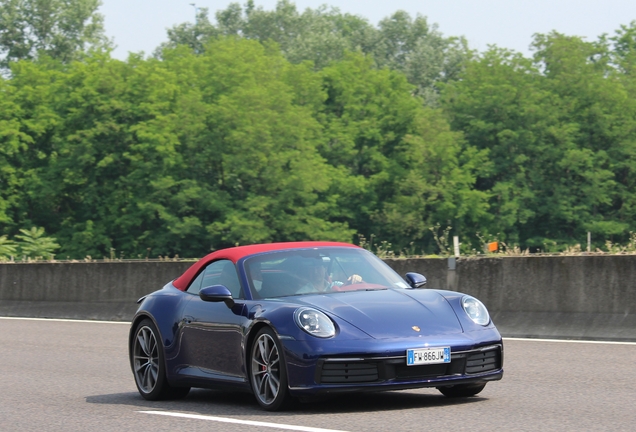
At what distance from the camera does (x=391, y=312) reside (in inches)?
322

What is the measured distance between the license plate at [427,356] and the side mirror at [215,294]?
5.12 feet

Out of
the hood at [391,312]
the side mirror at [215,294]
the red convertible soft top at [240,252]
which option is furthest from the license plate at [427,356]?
the red convertible soft top at [240,252]

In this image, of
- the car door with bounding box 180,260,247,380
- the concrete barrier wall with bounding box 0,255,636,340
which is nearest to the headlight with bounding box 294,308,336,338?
the car door with bounding box 180,260,247,380

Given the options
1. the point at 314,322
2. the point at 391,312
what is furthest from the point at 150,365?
the point at 391,312

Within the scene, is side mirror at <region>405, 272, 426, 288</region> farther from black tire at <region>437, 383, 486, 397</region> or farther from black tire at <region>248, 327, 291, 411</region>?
black tire at <region>248, 327, 291, 411</region>

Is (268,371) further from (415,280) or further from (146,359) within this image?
(146,359)

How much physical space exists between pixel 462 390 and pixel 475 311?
2.13ft

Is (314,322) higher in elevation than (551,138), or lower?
lower

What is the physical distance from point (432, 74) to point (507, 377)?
10054 centimetres

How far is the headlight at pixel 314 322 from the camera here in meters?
7.98

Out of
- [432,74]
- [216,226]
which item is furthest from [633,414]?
[432,74]

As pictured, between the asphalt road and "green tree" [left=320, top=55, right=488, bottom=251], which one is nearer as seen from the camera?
the asphalt road

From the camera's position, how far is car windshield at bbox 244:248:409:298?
29.4 ft

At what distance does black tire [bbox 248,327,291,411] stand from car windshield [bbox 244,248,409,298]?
59 cm
